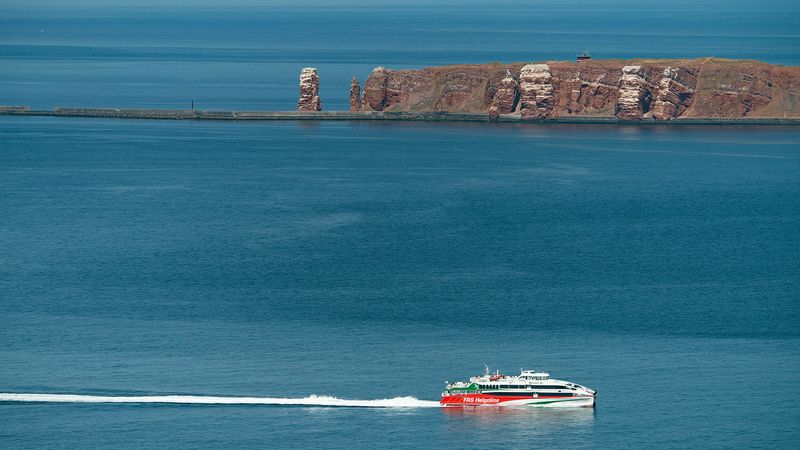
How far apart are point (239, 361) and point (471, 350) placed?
13541 millimetres

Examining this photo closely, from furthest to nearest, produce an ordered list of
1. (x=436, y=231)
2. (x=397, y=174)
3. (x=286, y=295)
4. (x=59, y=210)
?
(x=397, y=174)
(x=59, y=210)
(x=436, y=231)
(x=286, y=295)

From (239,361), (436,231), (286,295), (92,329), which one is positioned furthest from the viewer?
(436,231)

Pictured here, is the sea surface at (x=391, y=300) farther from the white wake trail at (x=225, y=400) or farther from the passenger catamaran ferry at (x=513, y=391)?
the passenger catamaran ferry at (x=513, y=391)

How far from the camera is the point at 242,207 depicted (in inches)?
5517

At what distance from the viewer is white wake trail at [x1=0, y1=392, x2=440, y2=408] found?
77.3 meters

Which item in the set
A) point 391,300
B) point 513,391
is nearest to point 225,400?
point 513,391

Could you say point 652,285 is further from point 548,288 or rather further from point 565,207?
point 565,207

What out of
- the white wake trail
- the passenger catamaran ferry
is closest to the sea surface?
the white wake trail

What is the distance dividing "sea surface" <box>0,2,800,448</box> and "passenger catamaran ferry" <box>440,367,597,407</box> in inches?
26.9

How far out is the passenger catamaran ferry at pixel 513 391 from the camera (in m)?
77.1

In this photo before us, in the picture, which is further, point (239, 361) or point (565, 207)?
point (565, 207)

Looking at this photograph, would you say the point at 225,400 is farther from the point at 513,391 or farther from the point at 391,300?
the point at 391,300

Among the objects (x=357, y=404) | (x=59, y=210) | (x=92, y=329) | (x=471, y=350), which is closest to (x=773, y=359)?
(x=471, y=350)

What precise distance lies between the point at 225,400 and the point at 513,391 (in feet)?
49.7
